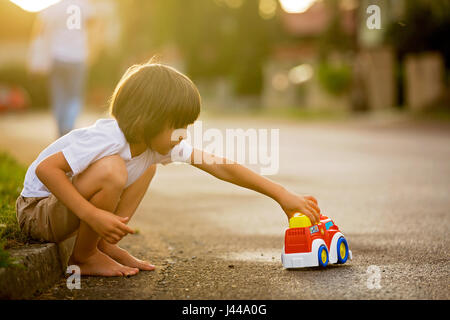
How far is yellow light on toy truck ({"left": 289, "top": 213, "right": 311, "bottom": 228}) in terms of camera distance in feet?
11.1

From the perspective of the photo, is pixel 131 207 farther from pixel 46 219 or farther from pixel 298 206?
pixel 298 206

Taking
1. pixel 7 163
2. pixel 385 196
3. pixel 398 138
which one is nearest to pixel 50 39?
pixel 7 163

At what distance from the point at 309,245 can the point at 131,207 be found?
892 millimetres

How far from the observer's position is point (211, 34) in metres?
41.0

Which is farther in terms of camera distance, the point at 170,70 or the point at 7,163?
the point at 7,163

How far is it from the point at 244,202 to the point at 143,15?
33.1 metres

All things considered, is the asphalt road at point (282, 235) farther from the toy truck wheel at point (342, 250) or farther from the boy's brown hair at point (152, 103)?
the boy's brown hair at point (152, 103)

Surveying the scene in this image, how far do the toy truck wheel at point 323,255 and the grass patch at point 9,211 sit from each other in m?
1.41

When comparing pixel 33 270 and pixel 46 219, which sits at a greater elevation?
pixel 46 219

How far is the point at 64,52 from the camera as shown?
7812 millimetres

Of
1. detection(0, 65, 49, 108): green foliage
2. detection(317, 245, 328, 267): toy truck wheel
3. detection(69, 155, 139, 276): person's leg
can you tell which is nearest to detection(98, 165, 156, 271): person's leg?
detection(69, 155, 139, 276): person's leg

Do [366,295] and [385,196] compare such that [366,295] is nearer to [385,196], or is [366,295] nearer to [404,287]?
[404,287]

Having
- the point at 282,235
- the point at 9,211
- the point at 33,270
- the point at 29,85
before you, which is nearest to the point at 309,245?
the point at 282,235

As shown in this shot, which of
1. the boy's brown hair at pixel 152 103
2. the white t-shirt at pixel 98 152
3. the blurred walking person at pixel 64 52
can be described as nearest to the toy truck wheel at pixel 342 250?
the white t-shirt at pixel 98 152
